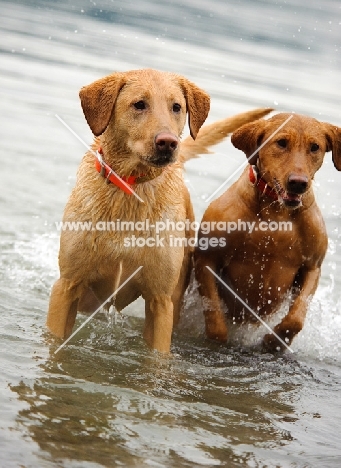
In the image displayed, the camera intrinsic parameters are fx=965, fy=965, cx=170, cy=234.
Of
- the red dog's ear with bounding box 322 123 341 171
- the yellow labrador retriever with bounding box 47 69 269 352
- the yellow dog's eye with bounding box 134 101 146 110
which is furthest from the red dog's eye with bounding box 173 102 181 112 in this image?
the red dog's ear with bounding box 322 123 341 171

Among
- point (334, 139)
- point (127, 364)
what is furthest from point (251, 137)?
point (127, 364)

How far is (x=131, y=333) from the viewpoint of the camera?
23.5 ft

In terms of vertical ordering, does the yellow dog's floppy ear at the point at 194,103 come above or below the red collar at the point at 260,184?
above

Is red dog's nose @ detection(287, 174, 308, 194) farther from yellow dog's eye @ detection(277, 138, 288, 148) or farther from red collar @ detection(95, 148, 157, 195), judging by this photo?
red collar @ detection(95, 148, 157, 195)

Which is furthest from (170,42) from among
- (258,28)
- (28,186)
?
(28,186)

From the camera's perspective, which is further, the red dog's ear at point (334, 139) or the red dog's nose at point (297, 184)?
the red dog's ear at point (334, 139)

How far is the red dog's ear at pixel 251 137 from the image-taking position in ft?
22.2

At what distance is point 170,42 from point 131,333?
1842cm

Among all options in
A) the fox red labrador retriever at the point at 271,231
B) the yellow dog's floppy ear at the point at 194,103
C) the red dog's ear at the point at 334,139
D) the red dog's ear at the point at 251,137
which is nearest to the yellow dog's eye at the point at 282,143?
the fox red labrador retriever at the point at 271,231

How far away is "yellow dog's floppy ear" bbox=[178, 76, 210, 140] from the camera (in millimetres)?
6230

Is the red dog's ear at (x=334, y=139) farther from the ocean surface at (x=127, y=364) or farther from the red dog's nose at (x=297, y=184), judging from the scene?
the ocean surface at (x=127, y=364)

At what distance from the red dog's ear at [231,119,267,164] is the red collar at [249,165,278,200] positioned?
0.07m

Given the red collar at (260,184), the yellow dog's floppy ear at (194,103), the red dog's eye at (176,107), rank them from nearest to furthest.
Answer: the red dog's eye at (176,107)
the yellow dog's floppy ear at (194,103)
the red collar at (260,184)

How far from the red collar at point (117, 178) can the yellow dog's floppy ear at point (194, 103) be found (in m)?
0.52
